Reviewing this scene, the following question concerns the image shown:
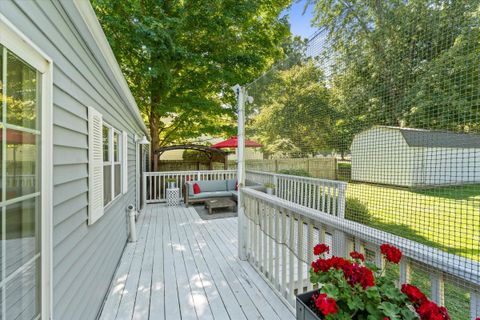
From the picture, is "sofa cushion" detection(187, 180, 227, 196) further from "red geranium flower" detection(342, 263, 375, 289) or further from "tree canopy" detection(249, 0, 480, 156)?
"red geranium flower" detection(342, 263, 375, 289)

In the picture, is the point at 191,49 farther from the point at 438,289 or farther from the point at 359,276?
the point at 438,289

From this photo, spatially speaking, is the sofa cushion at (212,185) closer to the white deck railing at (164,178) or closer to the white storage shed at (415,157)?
the white deck railing at (164,178)

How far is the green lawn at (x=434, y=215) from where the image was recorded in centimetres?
109

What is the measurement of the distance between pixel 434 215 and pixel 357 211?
604 millimetres

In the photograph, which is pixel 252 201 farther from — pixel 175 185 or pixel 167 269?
pixel 175 185

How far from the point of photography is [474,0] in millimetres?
1020

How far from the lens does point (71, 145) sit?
169 centimetres

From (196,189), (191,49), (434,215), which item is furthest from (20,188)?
(191,49)

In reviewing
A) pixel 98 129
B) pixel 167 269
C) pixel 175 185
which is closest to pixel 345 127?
pixel 98 129

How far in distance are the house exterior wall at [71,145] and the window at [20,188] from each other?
16 centimetres

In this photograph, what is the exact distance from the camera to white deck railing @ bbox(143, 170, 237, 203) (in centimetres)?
756

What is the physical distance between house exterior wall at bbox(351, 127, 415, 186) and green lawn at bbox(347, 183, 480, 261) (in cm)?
7

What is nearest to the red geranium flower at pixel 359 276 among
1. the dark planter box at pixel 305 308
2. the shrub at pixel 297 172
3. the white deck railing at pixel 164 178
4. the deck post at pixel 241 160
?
the dark planter box at pixel 305 308

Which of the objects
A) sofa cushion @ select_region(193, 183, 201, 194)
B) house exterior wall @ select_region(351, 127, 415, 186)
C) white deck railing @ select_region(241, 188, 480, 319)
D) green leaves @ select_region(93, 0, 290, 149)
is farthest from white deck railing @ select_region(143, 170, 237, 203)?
house exterior wall @ select_region(351, 127, 415, 186)
